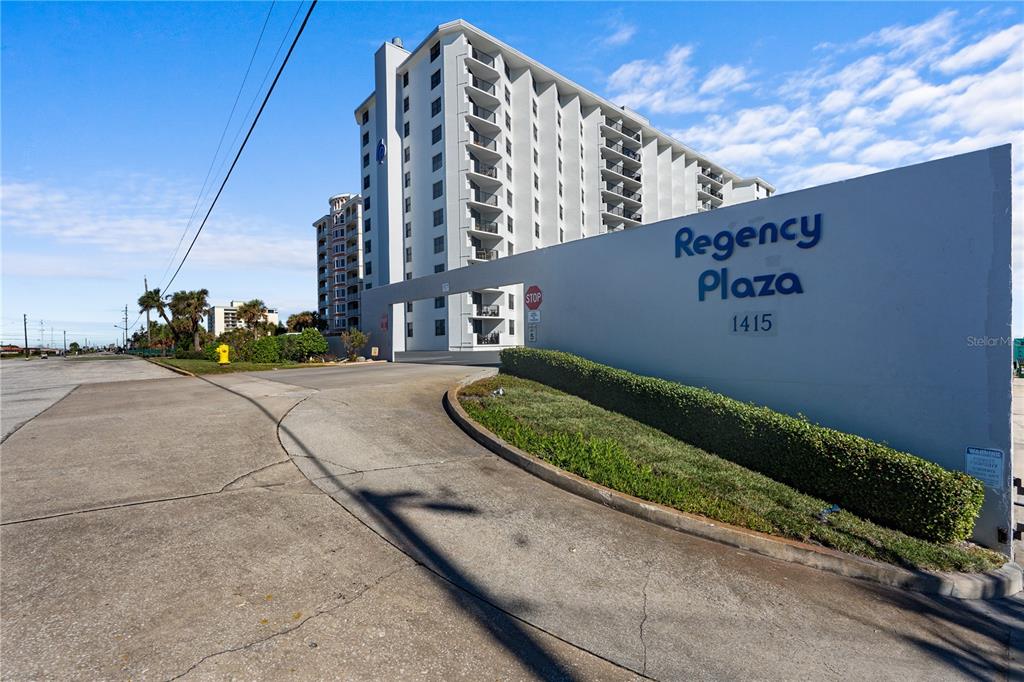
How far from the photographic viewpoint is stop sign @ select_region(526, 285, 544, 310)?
50.7 feet

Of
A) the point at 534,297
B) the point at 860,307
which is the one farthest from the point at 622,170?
the point at 860,307

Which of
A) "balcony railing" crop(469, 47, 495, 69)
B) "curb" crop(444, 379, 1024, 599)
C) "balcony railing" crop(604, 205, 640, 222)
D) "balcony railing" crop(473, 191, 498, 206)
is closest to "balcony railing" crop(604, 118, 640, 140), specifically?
"balcony railing" crop(604, 205, 640, 222)

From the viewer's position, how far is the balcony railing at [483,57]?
41.6m

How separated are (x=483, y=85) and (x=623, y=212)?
23.3 meters

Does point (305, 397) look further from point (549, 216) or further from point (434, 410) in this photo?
point (549, 216)

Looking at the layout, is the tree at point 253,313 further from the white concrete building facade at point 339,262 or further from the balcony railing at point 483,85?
the balcony railing at point 483,85

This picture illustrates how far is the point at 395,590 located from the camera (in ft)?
12.4

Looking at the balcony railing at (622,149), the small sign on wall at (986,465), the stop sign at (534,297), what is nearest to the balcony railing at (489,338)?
the stop sign at (534,297)

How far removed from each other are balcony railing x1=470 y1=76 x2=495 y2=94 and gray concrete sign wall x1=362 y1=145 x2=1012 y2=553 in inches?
1408

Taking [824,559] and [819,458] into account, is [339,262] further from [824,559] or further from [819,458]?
[824,559]

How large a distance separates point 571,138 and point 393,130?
19418 millimetres

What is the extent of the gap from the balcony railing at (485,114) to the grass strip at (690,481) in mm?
38442

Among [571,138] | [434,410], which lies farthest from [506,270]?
[571,138]

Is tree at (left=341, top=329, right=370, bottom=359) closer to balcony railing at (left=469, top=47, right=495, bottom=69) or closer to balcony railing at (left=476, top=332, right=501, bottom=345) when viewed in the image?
balcony railing at (left=476, top=332, right=501, bottom=345)
